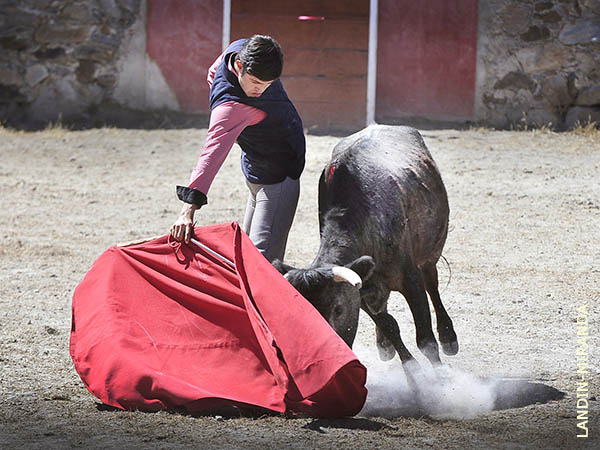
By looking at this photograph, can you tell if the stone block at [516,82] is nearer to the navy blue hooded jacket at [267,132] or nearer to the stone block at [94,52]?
the stone block at [94,52]

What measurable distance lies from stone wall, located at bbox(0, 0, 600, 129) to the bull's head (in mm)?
6813

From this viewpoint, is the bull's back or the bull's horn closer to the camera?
the bull's horn

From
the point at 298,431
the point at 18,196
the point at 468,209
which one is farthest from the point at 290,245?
the point at 298,431

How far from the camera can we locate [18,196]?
851cm

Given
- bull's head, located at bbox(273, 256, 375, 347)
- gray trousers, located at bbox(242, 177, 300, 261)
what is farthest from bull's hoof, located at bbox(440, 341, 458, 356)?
Result: gray trousers, located at bbox(242, 177, 300, 261)

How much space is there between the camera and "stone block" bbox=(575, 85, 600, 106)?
32.3 ft

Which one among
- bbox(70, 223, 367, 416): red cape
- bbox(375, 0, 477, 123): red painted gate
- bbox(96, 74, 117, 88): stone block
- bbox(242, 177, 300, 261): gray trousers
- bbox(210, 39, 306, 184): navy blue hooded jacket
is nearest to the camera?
bbox(70, 223, 367, 416): red cape

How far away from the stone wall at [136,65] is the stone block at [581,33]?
0.04ft

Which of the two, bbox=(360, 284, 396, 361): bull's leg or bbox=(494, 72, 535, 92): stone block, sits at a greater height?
bbox=(494, 72, 535, 92): stone block

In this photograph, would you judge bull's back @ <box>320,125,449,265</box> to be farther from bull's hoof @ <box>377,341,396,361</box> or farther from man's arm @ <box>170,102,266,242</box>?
man's arm @ <box>170,102,266,242</box>

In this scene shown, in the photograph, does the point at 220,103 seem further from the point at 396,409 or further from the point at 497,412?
the point at 497,412

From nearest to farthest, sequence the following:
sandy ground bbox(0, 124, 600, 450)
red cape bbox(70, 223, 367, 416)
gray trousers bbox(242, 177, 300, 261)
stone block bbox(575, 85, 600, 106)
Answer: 1. sandy ground bbox(0, 124, 600, 450)
2. red cape bbox(70, 223, 367, 416)
3. gray trousers bbox(242, 177, 300, 261)
4. stone block bbox(575, 85, 600, 106)

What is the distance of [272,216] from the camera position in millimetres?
4148

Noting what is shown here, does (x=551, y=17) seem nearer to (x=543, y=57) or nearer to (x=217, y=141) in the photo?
(x=543, y=57)
